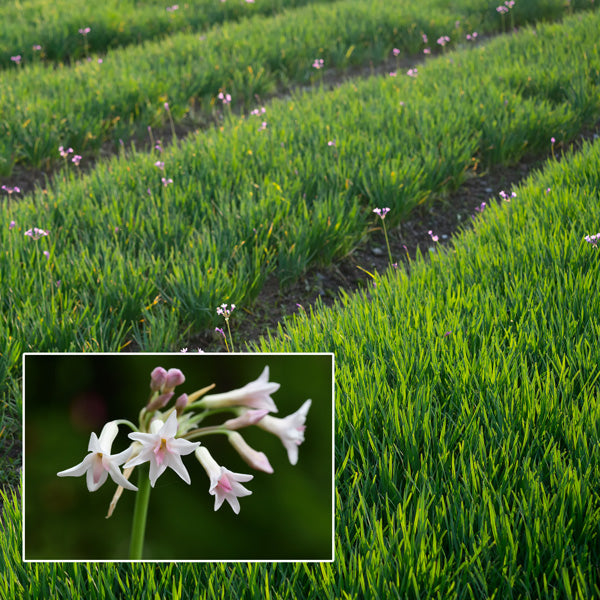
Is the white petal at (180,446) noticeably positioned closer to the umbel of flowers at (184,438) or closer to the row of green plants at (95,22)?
the umbel of flowers at (184,438)

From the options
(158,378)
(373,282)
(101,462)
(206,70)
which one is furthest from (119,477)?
(206,70)

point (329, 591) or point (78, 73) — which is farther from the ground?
point (78, 73)

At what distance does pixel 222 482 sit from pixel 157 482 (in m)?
0.15

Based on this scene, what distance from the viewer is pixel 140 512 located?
118 cm

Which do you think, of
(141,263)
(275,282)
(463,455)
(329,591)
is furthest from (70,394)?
(275,282)

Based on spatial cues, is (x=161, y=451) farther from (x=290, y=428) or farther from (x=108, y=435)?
(x=290, y=428)

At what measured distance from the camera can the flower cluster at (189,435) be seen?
1.11 meters

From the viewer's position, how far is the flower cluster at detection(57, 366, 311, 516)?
3.64 ft

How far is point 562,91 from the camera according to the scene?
5.08 metres

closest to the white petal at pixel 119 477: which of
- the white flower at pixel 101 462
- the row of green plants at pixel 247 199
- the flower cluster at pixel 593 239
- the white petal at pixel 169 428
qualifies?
the white flower at pixel 101 462

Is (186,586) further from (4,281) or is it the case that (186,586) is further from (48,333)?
(4,281)

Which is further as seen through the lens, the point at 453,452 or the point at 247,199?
the point at 247,199

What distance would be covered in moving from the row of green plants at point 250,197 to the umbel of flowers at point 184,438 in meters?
1.11

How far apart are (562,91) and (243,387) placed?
193 inches
